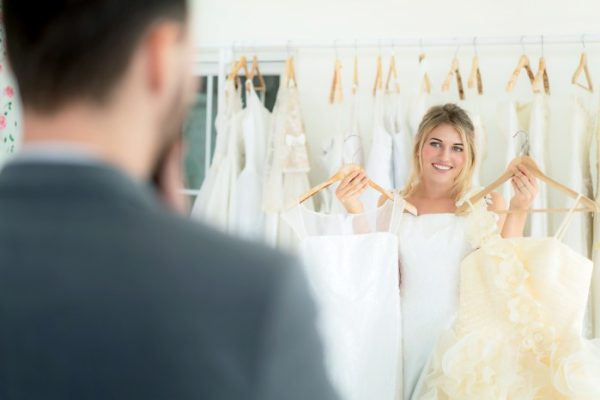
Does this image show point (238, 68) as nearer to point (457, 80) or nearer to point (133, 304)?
point (457, 80)

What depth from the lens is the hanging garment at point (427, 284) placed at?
7.07 ft

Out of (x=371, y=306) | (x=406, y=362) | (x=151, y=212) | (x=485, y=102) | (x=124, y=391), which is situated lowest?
(x=406, y=362)

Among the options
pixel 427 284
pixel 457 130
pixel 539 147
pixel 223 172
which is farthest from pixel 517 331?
pixel 223 172

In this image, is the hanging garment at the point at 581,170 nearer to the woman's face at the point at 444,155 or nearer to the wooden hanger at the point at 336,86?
the woman's face at the point at 444,155

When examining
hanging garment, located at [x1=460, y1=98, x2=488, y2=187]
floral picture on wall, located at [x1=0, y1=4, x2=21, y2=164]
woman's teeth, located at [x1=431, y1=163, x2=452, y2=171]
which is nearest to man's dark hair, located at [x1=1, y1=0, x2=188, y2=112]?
woman's teeth, located at [x1=431, y1=163, x2=452, y2=171]

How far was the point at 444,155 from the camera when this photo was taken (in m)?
2.30

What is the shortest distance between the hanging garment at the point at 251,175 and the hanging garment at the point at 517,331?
84 cm

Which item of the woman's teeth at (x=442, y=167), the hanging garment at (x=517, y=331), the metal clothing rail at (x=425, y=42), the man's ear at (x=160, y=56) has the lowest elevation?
the hanging garment at (x=517, y=331)

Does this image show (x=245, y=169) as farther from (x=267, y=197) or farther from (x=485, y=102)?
(x=485, y=102)

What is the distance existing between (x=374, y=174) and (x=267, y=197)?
370mm

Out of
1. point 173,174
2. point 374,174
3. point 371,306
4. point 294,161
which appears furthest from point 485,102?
point 173,174

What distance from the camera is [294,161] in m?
2.60

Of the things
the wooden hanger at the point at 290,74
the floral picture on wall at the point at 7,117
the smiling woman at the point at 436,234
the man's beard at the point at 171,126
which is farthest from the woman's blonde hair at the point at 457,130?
the man's beard at the point at 171,126

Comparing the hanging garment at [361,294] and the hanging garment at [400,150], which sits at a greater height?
the hanging garment at [400,150]
